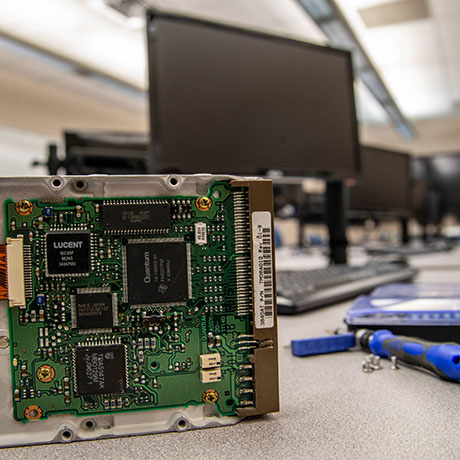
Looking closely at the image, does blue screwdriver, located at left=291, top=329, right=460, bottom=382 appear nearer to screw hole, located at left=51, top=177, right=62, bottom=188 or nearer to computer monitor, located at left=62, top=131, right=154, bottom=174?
screw hole, located at left=51, top=177, right=62, bottom=188

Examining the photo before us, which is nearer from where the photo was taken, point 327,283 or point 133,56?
point 327,283

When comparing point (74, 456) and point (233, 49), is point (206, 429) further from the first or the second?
point (233, 49)

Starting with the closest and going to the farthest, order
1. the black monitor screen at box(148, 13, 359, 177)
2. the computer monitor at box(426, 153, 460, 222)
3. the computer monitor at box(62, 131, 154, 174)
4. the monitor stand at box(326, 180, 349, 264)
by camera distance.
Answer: the black monitor screen at box(148, 13, 359, 177)
the monitor stand at box(326, 180, 349, 264)
the computer monitor at box(62, 131, 154, 174)
the computer monitor at box(426, 153, 460, 222)

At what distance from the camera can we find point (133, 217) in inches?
18.4

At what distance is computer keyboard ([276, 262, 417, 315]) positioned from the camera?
0.90 metres

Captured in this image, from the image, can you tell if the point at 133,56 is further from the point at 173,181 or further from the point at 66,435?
the point at 66,435

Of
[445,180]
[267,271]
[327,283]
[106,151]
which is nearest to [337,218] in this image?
[327,283]

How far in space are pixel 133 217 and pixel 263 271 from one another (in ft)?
0.49

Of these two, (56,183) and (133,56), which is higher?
(133,56)

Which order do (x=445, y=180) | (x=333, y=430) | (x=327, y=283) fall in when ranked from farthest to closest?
(x=445, y=180) < (x=327, y=283) < (x=333, y=430)

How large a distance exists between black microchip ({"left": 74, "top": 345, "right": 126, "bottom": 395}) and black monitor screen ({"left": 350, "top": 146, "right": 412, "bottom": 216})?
7.27 feet

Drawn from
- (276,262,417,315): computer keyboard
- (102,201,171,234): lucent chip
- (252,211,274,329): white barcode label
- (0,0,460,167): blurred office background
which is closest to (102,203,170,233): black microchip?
(102,201,171,234): lucent chip

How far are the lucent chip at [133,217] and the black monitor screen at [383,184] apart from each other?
2.16 meters

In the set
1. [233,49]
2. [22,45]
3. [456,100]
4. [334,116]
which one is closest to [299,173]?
[334,116]
